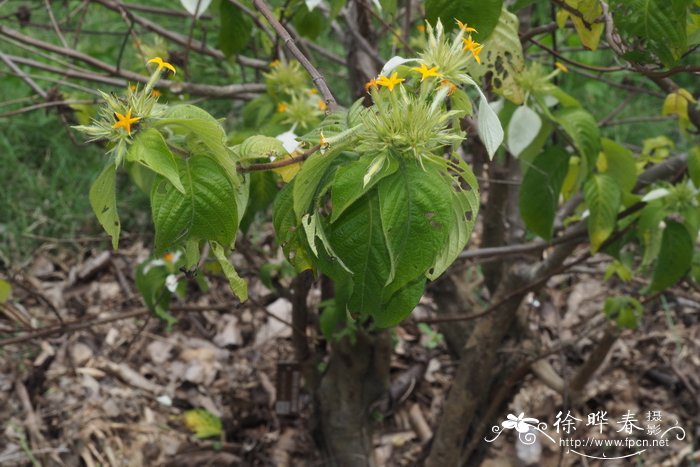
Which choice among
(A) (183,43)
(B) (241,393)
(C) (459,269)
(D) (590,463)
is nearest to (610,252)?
(C) (459,269)

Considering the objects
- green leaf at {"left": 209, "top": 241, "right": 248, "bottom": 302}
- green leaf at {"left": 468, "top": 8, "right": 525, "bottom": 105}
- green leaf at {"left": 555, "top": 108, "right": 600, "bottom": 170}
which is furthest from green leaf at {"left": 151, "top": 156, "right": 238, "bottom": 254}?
green leaf at {"left": 555, "top": 108, "right": 600, "bottom": 170}

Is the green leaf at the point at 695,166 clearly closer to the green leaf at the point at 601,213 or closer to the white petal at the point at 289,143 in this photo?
the green leaf at the point at 601,213

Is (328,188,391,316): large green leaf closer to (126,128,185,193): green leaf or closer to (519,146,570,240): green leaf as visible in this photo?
(126,128,185,193): green leaf

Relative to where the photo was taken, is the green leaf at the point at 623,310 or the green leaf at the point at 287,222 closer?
the green leaf at the point at 287,222

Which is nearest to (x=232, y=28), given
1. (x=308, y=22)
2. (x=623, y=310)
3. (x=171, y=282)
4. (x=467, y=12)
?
(x=308, y=22)

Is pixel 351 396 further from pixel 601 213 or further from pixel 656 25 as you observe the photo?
pixel 656 25

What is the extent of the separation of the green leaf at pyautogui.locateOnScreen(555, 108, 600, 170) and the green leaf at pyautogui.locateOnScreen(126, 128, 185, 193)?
0.89 metres

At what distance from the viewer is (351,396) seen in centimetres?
210

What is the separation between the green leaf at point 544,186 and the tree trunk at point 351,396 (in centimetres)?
72

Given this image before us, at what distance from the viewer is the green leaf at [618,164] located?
1.52 m

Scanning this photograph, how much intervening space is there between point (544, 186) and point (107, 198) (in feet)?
3.10

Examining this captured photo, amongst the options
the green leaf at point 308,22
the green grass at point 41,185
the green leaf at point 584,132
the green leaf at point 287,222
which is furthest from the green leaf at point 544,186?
the green grass at point 41,185

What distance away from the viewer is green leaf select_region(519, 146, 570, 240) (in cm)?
147

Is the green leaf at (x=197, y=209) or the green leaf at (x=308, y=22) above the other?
the green leaf at (x=308, y=22)
